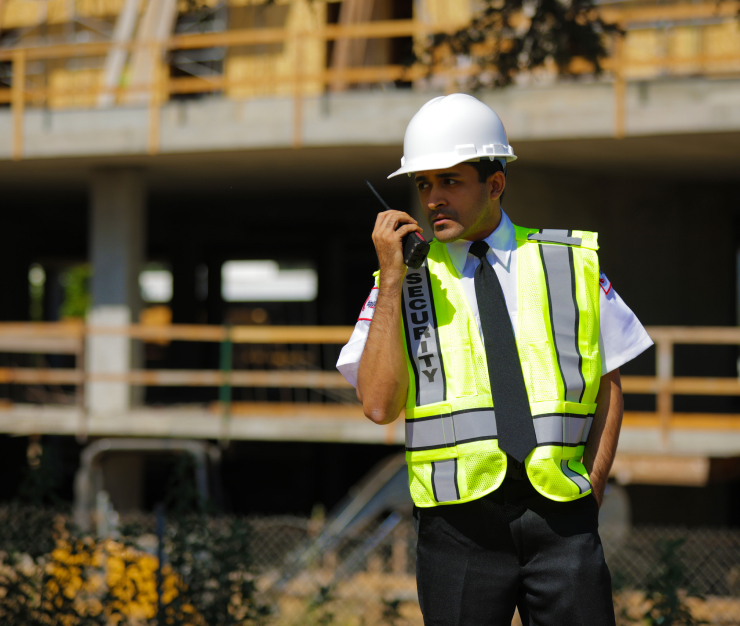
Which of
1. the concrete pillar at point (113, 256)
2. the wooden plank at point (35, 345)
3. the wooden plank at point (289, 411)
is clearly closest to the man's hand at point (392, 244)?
the wooden plank at point (289, 411)

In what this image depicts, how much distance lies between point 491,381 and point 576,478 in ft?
1.00

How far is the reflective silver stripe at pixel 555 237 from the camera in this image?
2.15 meters

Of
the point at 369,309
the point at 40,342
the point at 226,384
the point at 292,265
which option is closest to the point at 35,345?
the point at 40,342

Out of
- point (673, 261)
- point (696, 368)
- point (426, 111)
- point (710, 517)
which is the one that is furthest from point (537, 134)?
point (426, 111)

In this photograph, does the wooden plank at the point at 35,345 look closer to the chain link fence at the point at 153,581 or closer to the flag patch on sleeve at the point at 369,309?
the chain link fence at the point at 153,581

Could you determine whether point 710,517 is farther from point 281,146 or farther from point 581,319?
point 581,319

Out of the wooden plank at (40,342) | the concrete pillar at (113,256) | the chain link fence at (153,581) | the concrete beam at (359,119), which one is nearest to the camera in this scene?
the chain link fence at (153,581)

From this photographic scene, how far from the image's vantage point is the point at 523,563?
1.99 meters

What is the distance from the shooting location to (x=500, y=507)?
6.48 feet

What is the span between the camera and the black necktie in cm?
196

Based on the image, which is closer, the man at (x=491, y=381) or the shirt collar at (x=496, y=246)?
the man at (x=491, y=381)

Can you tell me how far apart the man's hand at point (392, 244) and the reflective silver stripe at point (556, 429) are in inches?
18.9

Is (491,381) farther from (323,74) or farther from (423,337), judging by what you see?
(323,74)

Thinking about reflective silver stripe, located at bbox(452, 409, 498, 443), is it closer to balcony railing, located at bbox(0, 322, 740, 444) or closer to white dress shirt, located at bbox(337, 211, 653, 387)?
white dress shirt, located at bbox(337, 211, 653, 387)
